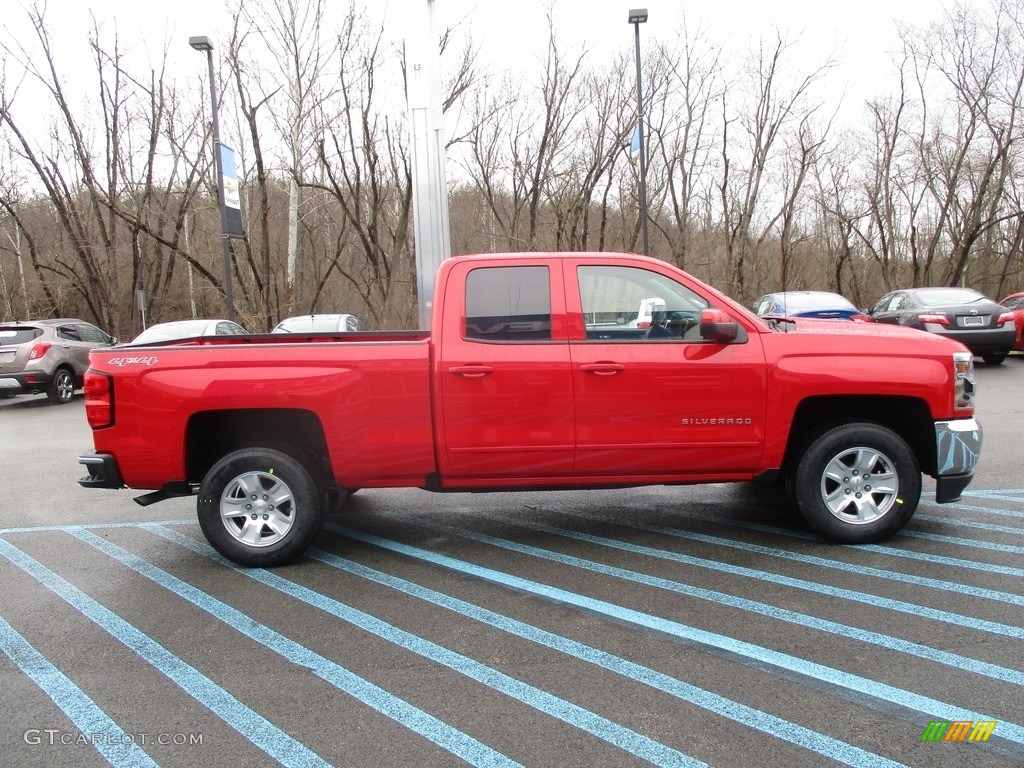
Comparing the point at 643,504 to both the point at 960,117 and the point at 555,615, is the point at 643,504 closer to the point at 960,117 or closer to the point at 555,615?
the point at 555,615

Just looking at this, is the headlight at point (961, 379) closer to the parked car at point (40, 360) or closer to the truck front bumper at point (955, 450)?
the truck front bumper at point (955, 450)

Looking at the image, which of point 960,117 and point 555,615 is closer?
point 555,615

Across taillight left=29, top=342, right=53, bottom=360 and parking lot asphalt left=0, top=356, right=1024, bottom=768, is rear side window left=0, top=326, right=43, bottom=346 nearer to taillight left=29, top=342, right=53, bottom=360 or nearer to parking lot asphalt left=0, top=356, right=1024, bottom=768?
taillight left=29, top=342, right=53, bottom=360

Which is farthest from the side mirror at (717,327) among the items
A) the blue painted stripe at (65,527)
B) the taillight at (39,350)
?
the taillight at (39,350)

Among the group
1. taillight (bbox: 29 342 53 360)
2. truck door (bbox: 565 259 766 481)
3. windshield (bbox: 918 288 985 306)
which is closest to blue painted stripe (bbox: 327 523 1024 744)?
truck door (bbox: 565 259 766 481)

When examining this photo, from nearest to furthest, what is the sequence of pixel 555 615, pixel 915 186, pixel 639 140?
pixel 555 615, pixel 639 140, pixel 915 186

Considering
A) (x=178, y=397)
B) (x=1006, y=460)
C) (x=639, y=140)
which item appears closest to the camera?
(x=178, y=397)

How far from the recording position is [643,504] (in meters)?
5.94

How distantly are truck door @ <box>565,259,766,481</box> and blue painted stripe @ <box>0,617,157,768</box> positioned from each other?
277cm

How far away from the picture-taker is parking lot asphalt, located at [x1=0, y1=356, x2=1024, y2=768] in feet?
9.04

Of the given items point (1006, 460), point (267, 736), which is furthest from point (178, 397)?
point (1006, 460)

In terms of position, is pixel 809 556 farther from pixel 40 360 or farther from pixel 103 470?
pixel 40 360

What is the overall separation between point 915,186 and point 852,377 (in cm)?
3112

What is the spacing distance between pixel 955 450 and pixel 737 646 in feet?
7.30
